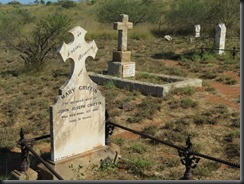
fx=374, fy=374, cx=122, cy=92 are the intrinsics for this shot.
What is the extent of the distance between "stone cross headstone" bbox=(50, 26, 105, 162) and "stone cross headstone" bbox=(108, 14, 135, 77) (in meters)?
6.80

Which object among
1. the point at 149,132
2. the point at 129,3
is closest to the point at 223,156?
the point at 149,132

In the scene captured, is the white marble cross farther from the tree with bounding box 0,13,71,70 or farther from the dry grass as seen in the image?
the tree with bounding box 0,13,71,70

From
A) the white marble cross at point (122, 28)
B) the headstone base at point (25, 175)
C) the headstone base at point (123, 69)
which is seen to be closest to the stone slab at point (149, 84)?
the headstone base at point (123, 69)

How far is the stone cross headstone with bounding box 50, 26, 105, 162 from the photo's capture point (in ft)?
17.5

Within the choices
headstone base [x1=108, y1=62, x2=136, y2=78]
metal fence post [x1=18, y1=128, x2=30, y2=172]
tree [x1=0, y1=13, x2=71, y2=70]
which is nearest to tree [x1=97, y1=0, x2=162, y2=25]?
tree [x1=0, y1=13, x2=71, y2=70]

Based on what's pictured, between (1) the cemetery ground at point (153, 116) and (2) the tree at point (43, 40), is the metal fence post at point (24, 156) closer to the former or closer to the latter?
(1) the cemetery ground at point (153, 116)

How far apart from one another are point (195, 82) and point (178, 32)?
1705cm

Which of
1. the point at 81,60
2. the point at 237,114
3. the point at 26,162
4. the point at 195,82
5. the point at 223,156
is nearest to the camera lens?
the point at 26,162

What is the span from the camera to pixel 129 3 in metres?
30.0

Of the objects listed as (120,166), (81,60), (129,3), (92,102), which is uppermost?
(129,3)

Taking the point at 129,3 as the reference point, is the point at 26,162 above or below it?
below

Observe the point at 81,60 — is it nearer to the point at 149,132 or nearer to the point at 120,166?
the point at 120,166

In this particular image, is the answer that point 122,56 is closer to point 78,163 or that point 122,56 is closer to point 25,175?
point 78,163

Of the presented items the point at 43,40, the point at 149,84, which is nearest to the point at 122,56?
the point at 149,84
